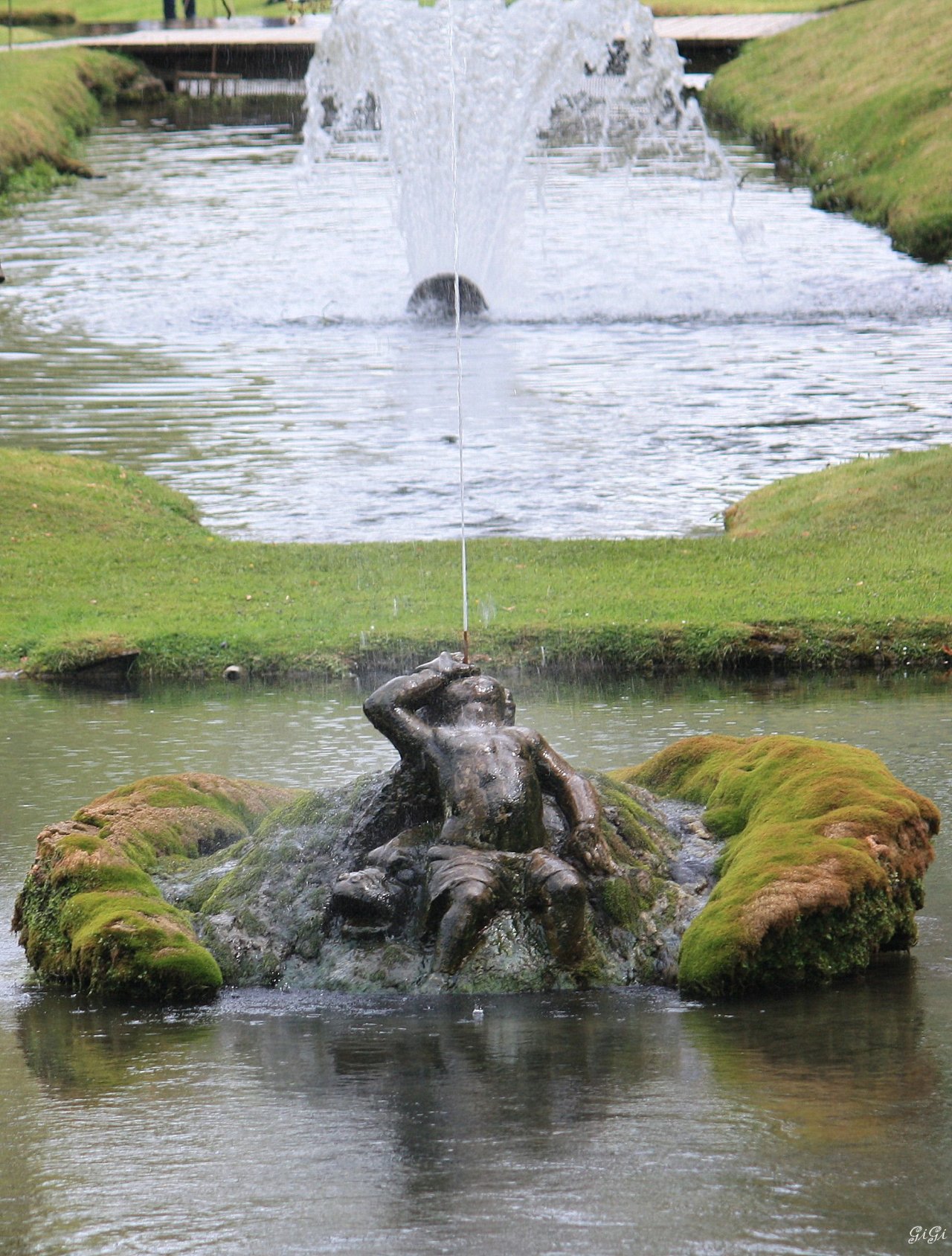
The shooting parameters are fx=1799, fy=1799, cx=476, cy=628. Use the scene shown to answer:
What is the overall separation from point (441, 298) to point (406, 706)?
1993 centimetres

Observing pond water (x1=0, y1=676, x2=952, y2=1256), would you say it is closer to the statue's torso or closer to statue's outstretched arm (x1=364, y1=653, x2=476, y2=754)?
the statue's torso

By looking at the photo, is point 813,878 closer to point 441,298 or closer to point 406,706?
point 406,706

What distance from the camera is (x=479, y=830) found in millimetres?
6605

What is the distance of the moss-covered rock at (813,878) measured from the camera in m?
6.47

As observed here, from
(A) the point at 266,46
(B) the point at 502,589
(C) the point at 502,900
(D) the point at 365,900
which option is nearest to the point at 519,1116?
(C) the point at 502,900

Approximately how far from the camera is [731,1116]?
17.5 feet

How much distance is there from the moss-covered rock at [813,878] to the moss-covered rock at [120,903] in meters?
1.91

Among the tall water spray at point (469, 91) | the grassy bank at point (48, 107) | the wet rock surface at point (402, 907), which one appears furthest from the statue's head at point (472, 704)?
the grassy bank at point (48, 107)

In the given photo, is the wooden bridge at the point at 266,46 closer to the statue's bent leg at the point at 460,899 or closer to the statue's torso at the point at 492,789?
the statue's torso at the point at 492,789

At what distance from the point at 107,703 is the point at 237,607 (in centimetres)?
190

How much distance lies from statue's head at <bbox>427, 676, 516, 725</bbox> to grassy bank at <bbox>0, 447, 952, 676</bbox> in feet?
15.5

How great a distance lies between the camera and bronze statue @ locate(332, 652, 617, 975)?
643 centimetres

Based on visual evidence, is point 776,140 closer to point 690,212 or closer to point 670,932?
point 690,212


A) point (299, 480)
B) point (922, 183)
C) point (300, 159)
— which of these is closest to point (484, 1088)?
point (299, 480)
